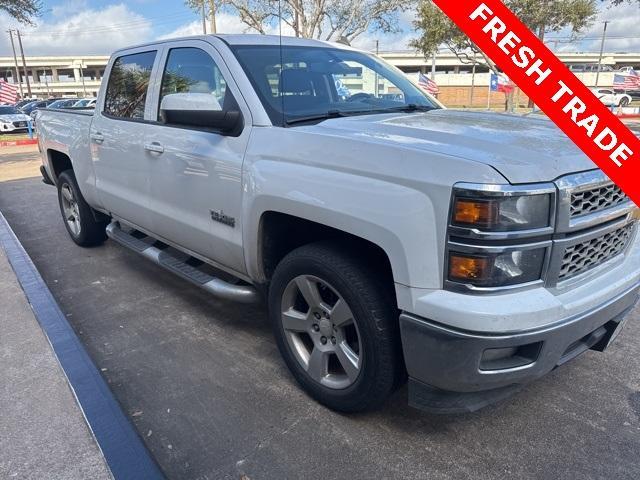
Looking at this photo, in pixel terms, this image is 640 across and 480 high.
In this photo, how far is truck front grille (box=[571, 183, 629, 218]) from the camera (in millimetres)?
2053

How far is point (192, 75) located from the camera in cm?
345

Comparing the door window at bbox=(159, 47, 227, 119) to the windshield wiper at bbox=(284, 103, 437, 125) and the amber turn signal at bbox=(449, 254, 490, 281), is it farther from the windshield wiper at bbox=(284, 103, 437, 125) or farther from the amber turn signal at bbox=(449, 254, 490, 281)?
the amber turn signal at bbox=(449, 254, 490, 281)

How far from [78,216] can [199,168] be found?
2.96 m

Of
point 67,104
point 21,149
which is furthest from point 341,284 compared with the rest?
point 67,104

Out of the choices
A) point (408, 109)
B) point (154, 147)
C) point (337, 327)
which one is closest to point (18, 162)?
point (154, 147)

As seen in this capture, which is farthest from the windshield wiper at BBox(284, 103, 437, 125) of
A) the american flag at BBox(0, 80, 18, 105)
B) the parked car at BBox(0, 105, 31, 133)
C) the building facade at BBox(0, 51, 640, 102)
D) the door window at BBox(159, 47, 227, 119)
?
the building facade at BBox(0, 51, 640, 102)

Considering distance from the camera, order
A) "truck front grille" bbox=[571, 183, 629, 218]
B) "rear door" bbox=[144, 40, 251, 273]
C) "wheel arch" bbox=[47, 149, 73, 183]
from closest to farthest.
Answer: "truck front grille" bbox=[571, 183, 629, 218] → "rear door" bbox=[144, 40, 251, 273] → "wheel arch" bbox=[47, 149, 73, 183]

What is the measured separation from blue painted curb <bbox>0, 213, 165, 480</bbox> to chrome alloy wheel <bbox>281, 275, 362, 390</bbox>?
2.95ft

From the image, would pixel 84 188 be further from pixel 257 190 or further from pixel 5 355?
pixel 257 190

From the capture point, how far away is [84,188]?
4953 millimetres

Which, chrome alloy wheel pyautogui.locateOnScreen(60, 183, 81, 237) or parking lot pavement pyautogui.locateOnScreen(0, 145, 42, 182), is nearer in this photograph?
chrome alloy wheel pyautogui.locateOnScreen(60, 183, 81, 237)

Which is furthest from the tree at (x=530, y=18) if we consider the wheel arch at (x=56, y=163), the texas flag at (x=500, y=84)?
the wheel arch at (x=56, y=163)

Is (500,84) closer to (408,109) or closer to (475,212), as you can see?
(408,109)

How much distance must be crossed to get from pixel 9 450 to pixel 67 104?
87.1 ft
